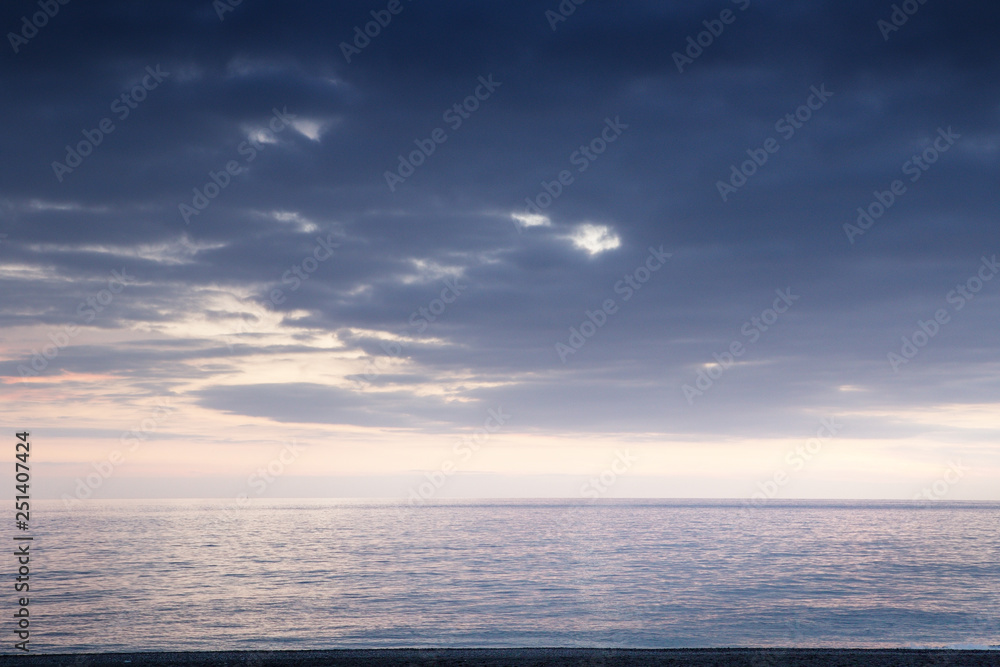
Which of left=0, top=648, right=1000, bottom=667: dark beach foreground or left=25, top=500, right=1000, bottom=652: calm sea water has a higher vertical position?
left=0, top=648, right=1000, bottom=667: dark beach foreground

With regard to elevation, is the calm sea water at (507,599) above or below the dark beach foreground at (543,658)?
below

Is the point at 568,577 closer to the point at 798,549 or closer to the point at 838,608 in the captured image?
the point at 838,608

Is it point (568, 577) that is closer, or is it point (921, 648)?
point (921, 648)

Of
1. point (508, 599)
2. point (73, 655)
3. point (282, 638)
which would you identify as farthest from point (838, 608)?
point (73, 655)

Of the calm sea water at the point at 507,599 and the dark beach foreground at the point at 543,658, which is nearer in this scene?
the dark beach foreground at the point at 543,658

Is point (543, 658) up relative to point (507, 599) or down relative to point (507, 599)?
up

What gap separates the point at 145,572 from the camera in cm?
6406

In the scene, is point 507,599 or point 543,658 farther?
point 507,599

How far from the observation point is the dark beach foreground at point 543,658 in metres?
26.9

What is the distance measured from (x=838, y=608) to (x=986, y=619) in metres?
8.10

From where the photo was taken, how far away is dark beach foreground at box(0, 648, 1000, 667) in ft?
88.3

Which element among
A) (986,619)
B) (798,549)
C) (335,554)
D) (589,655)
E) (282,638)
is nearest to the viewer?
(589,655)

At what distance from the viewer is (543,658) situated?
93.3 feet

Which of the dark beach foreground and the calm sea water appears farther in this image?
the calm sea water
